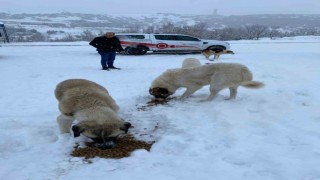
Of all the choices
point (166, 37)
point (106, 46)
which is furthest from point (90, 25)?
point (106, 46)

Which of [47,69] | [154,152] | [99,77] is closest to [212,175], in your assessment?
[154,152]

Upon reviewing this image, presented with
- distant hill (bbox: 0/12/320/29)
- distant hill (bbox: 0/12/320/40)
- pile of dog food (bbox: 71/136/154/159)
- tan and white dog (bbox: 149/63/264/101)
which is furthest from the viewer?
distant hill (bbox: 0/12/320/29)

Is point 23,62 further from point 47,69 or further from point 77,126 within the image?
point 77,126

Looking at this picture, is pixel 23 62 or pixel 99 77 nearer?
pixel 99 77

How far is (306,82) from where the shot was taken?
10750 mm

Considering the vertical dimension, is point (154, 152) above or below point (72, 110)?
below

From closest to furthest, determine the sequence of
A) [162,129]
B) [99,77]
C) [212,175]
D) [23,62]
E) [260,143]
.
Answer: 1. [212,175]
2. [260,143]
3. [162,129]
4. [99,77]
5. [23,62]

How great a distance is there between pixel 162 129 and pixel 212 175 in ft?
6.68

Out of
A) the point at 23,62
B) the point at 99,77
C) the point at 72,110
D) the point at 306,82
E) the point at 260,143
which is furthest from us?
the point at 23,62

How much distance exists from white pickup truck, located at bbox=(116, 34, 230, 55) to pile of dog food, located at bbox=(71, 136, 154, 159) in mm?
18483

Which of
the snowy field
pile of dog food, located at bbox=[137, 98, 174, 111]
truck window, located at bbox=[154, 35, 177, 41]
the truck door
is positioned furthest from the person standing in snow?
the truck door

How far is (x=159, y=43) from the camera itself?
24.3 metres

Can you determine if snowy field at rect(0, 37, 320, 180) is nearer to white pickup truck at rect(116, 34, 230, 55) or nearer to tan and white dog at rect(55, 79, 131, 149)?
tan and white dog at rect(55, 79, 131, 149)

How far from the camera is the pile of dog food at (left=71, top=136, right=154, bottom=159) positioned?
16.4ft
